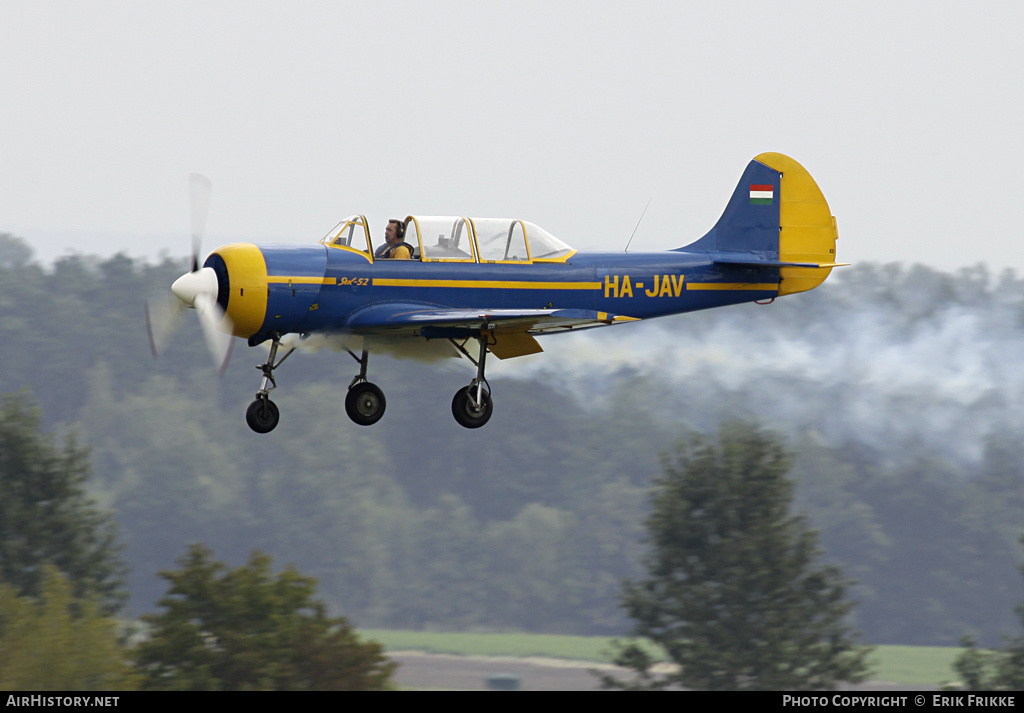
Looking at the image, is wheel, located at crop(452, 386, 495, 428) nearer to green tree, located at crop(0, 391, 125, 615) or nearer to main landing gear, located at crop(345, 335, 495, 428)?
main landing gear, located at crop(345, 335, 495, 428)

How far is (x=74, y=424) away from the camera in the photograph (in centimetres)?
8538

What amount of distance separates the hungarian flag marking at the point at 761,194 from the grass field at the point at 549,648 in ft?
179

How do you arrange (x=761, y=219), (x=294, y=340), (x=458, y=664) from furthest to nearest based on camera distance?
1. (x=458, y=664)
2. (x=761, y=219)
3. (x=294, y=340)

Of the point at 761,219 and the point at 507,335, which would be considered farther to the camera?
the point at 761,219

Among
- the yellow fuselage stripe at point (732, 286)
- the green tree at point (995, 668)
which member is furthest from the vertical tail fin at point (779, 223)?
the green tree at point (995, 668)

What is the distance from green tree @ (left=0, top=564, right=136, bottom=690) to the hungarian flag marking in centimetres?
2380

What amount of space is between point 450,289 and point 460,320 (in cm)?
92

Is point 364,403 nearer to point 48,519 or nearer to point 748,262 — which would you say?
point 748,262

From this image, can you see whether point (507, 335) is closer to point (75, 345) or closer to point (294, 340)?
point (294, 340)

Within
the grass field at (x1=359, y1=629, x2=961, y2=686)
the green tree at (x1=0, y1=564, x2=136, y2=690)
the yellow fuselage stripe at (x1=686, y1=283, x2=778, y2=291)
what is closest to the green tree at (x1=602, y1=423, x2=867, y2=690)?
the grass field at (x1=359, y1=629, x2=961, y2=686)

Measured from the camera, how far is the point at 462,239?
1700 cm

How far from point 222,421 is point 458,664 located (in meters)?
26.0

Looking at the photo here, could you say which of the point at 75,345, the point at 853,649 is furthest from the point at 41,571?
the point at 75,345

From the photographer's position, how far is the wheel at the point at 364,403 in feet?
57.1
